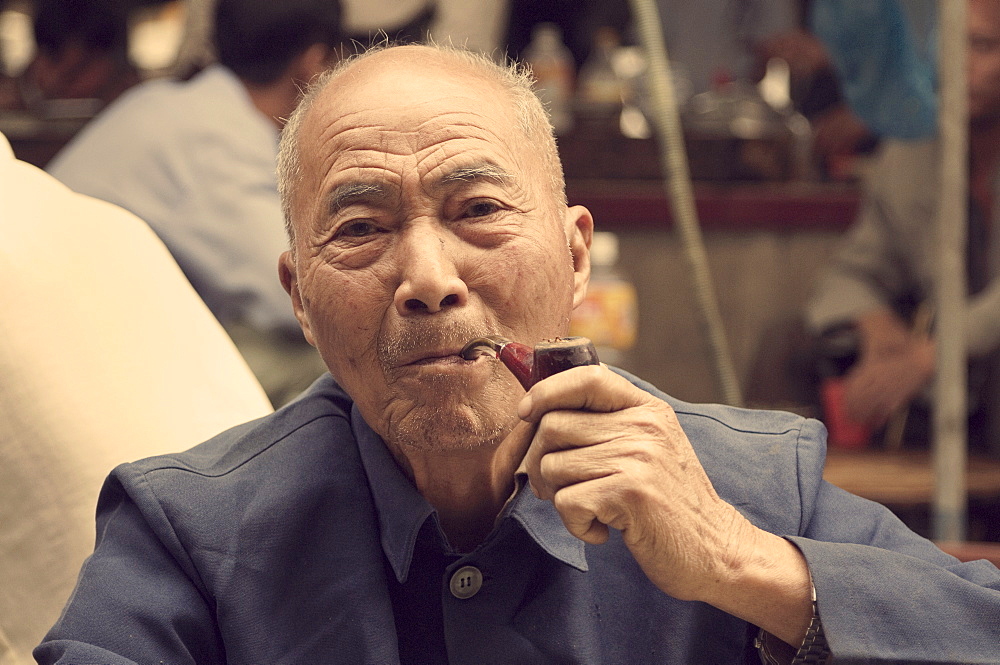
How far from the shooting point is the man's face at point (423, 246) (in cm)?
114

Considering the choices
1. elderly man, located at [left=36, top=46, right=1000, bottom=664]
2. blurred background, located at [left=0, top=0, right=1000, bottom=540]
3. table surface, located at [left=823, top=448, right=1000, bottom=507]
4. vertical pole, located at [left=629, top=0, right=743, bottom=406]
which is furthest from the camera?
blurred background, located at [left=0, top=0, right=1000, bottom=540]

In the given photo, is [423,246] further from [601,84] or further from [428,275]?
[601,84]

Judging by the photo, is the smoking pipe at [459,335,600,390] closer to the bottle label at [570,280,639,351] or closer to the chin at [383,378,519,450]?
the chin at [383,378,519,450]

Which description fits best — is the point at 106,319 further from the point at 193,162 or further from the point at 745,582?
the point at 193,162

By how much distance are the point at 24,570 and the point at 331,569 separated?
0.47 metres

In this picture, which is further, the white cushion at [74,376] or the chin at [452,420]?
the white cushion at [74,376]

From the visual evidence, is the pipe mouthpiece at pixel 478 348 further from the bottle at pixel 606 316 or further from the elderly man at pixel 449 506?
the bottle at pixel 606 316

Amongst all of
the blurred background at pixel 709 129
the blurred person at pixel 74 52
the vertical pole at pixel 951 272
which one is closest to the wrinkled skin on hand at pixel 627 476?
the vertical pole at pixel 951 272

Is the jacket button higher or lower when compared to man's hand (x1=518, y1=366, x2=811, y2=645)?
lower

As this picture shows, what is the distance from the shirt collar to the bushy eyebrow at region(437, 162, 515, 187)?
1.06 feet

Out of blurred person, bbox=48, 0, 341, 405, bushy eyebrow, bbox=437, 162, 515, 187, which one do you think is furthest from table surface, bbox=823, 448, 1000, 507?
bushy eyebrow, bbox=437, 162, 515, 187

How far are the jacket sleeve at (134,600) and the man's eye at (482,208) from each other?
456mm

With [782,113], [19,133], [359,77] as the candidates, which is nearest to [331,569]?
[359,77]

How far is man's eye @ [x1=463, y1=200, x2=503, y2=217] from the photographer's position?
3.96ft
